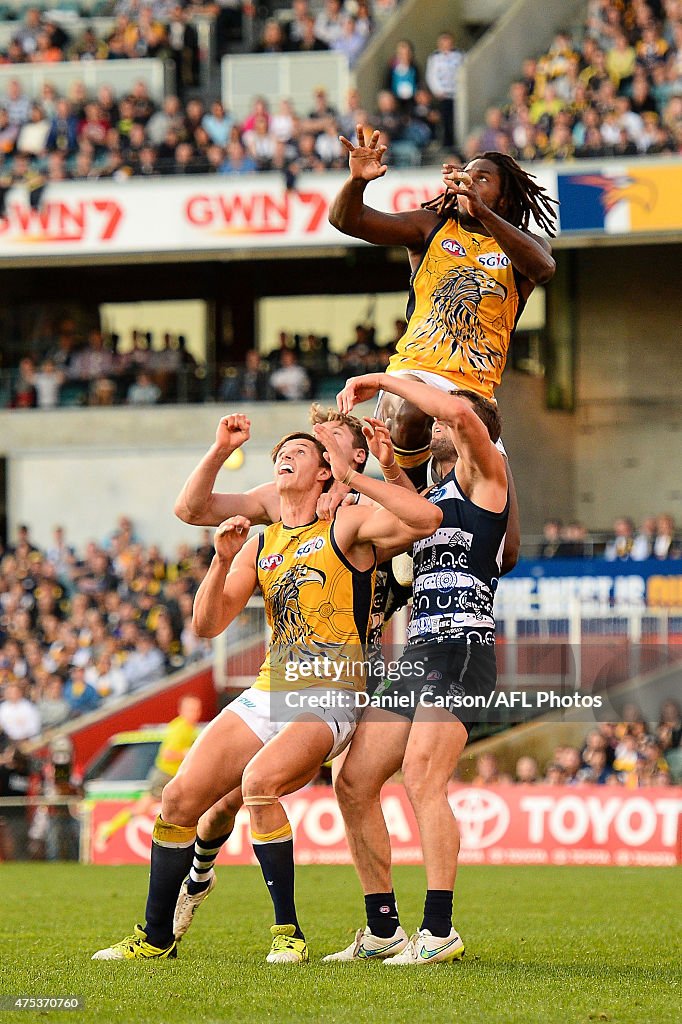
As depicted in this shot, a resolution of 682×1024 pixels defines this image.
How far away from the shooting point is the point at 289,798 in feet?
48.4

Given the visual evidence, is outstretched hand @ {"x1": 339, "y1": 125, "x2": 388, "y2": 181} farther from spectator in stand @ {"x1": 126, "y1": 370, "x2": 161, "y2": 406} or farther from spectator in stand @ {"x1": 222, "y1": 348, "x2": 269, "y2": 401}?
spectator in stand @ {"x1": 126, "y1": 370, "x2": 161, "y2": 406}

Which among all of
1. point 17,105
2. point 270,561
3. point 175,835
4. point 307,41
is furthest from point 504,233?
point 17,105

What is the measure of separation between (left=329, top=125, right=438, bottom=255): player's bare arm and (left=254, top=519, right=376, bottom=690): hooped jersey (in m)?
1.36

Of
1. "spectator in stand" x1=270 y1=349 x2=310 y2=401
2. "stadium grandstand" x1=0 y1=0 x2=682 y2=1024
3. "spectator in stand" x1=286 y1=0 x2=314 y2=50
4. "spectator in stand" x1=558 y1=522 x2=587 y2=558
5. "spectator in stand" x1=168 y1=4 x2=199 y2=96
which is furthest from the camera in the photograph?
"spectator in stand" x1=168 y1=4 x2=199 y2=96

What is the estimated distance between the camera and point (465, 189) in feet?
20.9

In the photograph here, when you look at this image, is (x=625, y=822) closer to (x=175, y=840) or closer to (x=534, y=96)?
(x=175, y=840)

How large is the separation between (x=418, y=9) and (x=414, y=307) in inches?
707

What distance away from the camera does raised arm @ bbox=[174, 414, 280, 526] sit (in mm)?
6430

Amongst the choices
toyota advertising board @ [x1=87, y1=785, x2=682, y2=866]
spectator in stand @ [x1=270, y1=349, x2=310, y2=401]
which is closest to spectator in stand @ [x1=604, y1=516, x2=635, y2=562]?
toyota advertising board @ [x1=87, y1=785, x2=682, y2=866]

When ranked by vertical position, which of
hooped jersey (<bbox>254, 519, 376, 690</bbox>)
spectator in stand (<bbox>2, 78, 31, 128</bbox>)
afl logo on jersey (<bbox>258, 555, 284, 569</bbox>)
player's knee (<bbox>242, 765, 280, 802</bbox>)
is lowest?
player's knee (<bbox>242, 765, 280, 802</bbox>)

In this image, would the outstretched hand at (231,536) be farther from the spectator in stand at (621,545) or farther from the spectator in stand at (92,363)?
the spectator in stand at (92,363)

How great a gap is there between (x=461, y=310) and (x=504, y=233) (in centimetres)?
46

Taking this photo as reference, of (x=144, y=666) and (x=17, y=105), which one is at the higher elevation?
(x=17, y=105)

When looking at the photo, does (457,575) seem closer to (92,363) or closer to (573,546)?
(573,546)
